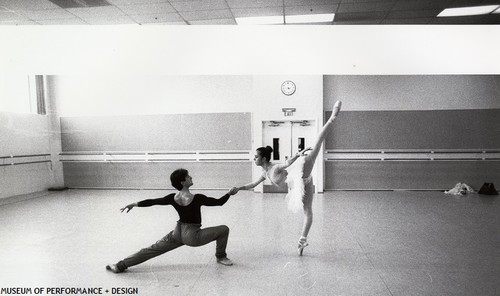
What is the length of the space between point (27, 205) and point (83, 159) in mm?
2306

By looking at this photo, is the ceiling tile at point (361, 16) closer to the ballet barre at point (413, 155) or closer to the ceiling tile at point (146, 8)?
the ceiling tile at point (146, 8)

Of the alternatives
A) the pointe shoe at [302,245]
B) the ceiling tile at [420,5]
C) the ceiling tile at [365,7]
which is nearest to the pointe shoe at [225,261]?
the pointe shoe at [302,245]

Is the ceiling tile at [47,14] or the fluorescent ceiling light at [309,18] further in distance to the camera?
the fluorescent ceiling light at [309,18]

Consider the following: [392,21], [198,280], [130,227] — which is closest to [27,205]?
[130,227]

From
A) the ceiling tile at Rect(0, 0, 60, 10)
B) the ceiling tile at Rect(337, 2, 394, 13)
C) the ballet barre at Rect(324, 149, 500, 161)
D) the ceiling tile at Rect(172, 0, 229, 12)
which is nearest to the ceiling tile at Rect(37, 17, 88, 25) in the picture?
the ceiling tile at Rect(0, 0, 60, 10)

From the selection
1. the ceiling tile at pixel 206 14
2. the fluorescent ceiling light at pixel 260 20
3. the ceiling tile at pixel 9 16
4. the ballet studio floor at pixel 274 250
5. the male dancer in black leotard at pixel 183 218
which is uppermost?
the fluorescent ceiling light at pixel 260 20

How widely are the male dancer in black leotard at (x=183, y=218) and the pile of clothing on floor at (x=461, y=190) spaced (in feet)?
21.8

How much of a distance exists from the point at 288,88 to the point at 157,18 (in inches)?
154

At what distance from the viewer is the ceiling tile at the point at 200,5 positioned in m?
4.65

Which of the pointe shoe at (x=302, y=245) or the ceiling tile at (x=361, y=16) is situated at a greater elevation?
the ceiling tile at (x=361, y=16)

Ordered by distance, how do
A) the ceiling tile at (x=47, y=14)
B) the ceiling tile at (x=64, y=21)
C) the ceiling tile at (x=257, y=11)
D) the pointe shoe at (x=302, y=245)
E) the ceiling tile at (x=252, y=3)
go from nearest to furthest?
the pointe shoe at (x=302, y=245), the ceiling tile at (x=47, y=14), the ceiling tile at (x=64, y=21), the ceiling tile at (x=252, y=3), the ceiling tile at (x=257, y=11)

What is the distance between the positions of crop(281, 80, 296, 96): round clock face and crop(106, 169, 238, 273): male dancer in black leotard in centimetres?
525

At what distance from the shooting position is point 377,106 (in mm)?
8148

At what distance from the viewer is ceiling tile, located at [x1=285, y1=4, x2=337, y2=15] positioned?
5.25 meters
